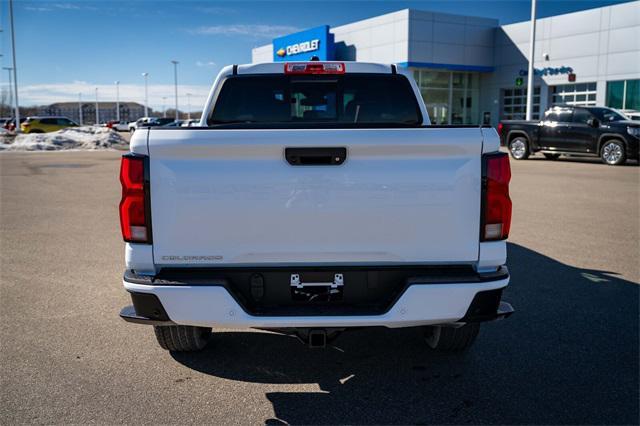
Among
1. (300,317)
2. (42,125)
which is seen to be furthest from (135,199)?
(42,125)

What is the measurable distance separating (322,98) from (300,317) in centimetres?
277

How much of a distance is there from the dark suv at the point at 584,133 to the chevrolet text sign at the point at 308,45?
23.2 meters

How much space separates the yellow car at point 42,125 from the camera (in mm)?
43500

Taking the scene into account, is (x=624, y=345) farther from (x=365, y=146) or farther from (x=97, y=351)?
(x=97, y=351)

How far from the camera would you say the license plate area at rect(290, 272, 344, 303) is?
3213mm

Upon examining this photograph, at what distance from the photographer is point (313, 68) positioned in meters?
5.16

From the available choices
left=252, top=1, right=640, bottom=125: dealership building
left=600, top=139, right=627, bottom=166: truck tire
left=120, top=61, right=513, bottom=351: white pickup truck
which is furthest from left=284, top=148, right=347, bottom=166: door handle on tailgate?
Result: left=252, top=1, right=640, bottom=125: dealership building

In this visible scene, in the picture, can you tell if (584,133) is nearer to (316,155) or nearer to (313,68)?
(313,68)

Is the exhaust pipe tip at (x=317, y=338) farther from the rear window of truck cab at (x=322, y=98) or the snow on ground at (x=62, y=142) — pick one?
the snow on ground at (x=62, y=142)

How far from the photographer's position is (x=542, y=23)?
3766cm

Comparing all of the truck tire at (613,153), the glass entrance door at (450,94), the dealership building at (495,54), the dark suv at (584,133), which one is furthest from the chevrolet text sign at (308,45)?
the truck tire at (613,153)

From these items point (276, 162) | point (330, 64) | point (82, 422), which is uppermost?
point (330, 64)

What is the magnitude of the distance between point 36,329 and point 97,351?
82cm

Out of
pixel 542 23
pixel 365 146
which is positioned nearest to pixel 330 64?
pixel 365 146
